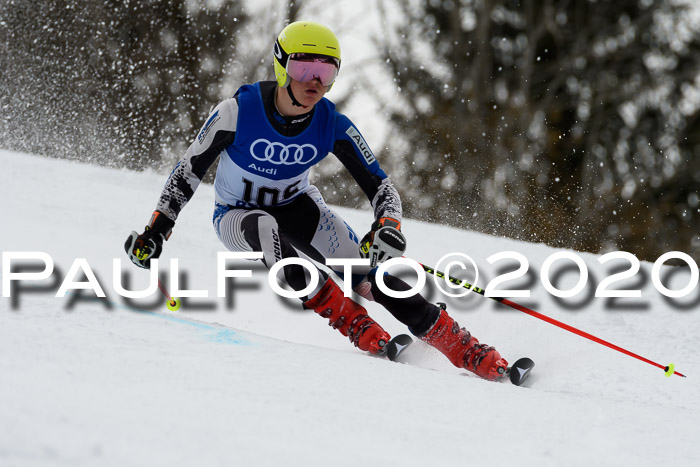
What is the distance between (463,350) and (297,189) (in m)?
0.95

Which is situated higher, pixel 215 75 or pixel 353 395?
pixel 215 75

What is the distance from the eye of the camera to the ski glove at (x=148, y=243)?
2.86 metres

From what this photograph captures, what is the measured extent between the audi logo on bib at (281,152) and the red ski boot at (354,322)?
20.0 inches

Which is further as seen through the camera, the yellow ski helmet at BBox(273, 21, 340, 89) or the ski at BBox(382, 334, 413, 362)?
the ski at BBox(382, 334, 413, 362)

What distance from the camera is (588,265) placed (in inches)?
192

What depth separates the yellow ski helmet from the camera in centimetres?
292

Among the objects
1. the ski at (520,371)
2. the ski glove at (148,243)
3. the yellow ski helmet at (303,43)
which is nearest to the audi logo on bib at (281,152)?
the yellow ski helmet at (303,43)

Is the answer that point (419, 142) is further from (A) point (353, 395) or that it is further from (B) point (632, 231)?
(A) point (353, 395)

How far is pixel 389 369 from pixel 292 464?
0.84 m

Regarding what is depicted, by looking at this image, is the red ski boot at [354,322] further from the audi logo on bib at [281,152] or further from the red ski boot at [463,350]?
the audi logo on bib at [281,152]

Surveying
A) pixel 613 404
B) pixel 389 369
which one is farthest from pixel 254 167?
pixel 613 404

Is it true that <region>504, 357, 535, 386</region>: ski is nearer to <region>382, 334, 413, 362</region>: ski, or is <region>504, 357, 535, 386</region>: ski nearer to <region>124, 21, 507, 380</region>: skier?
<region>124, 21, 507, 380</region>: skier

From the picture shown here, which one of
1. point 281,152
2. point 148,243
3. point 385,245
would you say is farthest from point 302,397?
point 281,152

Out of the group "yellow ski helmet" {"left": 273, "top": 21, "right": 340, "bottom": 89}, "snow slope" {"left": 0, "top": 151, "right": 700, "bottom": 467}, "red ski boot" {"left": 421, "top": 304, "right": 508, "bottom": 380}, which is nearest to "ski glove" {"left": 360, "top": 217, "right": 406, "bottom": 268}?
"red ski boot" {"left": 421, "top": 304, "right": 508, "bottom": 380}
